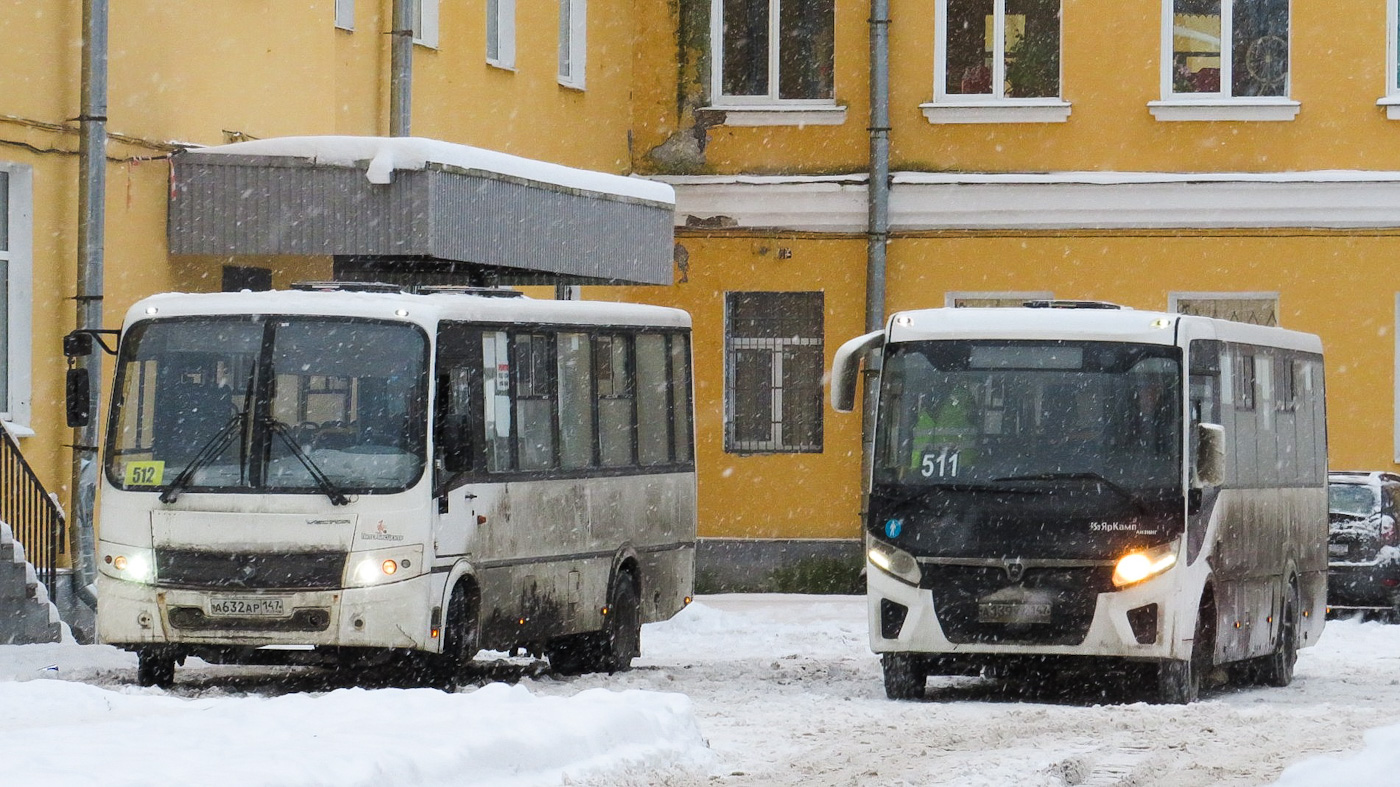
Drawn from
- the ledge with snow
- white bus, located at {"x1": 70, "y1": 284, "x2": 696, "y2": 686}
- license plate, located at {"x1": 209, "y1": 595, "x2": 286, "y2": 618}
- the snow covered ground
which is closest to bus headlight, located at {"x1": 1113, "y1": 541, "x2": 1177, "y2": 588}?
the snow covered ground

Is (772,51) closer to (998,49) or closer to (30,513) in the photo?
(998,49)

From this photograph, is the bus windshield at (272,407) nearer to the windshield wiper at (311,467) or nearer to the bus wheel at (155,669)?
the windshield wiper at (311,467)

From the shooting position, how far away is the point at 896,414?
1627 cm

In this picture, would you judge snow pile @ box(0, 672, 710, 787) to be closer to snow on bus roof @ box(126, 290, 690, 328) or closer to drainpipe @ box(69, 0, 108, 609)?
snow on bus roof @ box(126, 290, 690, 328)

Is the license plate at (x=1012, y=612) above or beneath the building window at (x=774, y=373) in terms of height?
beneath

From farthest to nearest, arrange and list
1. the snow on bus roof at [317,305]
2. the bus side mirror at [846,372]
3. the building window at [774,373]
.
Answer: the building window at [774,373] → the bus side mirror at [846,372] → the snow on bus roof at [317,305]

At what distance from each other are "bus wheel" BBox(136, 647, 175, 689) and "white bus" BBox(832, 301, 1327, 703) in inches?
163

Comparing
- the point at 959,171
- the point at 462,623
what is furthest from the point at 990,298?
the point at 462,623

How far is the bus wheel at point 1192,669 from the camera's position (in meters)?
15.8

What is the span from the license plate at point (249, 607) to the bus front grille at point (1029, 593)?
3840 millimetres

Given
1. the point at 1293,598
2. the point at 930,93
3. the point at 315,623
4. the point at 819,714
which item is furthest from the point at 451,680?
the point at 930,93

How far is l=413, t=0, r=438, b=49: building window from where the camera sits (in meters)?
24.0

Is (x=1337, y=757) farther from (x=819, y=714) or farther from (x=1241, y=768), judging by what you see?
(x=819, y=714)

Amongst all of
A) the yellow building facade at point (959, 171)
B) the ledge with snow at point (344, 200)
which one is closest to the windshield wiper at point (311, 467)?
the ledge with snow at point (344, 200)
